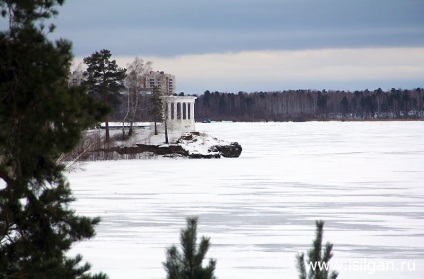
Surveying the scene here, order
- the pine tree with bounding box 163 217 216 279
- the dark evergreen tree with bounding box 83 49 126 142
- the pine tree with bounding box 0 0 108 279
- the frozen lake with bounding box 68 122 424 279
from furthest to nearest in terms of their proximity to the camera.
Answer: the dark evergreen tree with bounding box 83 49 126 142
the frozen lake with bounding box 68 122 424 279
the pine tree with bounding box 0 0 108 279
the pine tree with bounding box 163 217 216 279

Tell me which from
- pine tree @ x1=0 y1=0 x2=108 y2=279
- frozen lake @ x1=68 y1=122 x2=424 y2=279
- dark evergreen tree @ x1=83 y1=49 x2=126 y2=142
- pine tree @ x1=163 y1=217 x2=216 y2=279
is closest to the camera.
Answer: pine tree @ x1=163 y1=217 x2=216 y2=279

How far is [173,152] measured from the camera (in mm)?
53500

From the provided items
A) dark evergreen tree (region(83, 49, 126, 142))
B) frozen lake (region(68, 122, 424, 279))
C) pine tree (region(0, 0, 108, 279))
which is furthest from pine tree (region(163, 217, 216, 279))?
dark evergreen tree (region(83, 49, 126, 142))

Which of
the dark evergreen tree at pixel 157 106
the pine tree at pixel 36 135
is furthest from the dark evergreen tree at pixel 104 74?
the pine tree at pixel 36 135

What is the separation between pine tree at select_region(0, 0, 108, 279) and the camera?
642 cm

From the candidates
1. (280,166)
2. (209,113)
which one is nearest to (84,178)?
(280,166)

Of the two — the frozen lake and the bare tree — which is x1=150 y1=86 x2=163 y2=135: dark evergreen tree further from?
the frozen lake

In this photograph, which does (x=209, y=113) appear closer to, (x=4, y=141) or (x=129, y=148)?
(x=129, y=148)

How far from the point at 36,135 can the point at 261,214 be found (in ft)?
45.5

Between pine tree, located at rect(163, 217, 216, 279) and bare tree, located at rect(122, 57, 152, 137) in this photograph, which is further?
bare tree, located at rect(122, 57, 152, 137)

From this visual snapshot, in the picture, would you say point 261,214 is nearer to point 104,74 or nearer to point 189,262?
point 189,262

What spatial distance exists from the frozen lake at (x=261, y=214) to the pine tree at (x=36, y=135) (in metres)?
4.45

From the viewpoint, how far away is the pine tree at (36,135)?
6422mm

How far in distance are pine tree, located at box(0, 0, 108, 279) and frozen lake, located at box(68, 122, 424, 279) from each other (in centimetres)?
445
